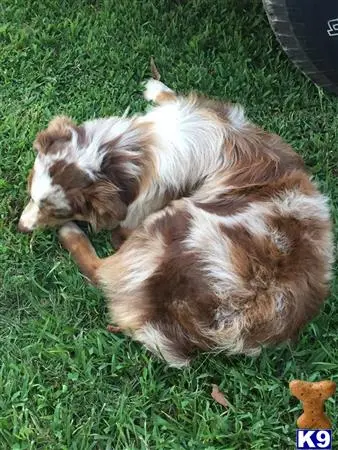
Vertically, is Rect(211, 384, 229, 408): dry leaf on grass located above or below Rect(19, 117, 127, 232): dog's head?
below

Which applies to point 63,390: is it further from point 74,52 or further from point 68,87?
point 74,52

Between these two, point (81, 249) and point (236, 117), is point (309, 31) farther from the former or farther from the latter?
point (81, 249)

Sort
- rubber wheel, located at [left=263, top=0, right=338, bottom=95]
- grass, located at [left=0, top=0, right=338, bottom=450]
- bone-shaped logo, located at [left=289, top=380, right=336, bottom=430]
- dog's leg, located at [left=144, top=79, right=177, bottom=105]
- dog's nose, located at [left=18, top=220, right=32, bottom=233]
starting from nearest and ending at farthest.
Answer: bone-shaped logo, located at [left=289, top=380, right=336, bottom=430] < grass, located at [left=0, top=0, right=338, bottom=450] < dog's nose, located at [left=18, top=220, right=32, bottom=233] < rubber wheel, located at [left=263, top=0, right=338, bottom=95] < dog's leg, located at [left=144, top=79, right=177, bottom=105]

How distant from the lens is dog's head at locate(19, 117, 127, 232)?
13.1ft

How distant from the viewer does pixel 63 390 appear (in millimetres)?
3637

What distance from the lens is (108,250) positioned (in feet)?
14.2

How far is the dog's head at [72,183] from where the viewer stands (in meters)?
4.00

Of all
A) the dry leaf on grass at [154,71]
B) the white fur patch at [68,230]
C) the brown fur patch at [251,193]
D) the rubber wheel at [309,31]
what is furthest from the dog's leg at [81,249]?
the rubber wheel at [309,31]

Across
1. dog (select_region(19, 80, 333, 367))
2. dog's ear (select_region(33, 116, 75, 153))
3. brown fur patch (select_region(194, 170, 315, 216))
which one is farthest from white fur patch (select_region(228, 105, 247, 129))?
dog's ear (select_region(33, 116, 75, 153))

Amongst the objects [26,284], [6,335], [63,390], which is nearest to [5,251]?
[26,284]

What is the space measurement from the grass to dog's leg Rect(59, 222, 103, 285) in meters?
0.07

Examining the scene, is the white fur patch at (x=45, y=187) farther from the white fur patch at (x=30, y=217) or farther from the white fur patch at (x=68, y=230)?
the white fur patch at (x=68, y=230)

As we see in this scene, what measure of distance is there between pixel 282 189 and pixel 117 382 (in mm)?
1411

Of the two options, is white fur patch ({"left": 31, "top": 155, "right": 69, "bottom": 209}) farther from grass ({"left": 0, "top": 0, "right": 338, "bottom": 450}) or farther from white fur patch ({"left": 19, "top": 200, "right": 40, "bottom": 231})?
grass ({"left": 0, "top": 0, "right": 338, "bottom": 450})
